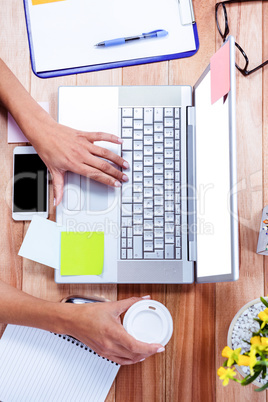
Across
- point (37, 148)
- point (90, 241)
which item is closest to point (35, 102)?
point (37, 148)

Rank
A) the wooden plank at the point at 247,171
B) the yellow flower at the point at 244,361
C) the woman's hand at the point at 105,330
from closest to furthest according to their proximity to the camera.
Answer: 1. the yellow flower at the point at 244,361
2. the woman's hand at the point at 105,330
3. the wooden plank at the point at 247,171

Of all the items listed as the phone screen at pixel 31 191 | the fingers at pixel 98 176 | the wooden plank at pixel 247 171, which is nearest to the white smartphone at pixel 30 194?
the phone screen at pixel 31 191

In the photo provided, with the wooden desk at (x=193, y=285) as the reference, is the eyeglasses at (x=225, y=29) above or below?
above

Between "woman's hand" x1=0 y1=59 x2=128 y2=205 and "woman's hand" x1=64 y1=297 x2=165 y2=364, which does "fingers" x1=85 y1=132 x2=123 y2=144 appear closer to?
"woman's hand" x1=0 y1=59 x2=128 y2=205

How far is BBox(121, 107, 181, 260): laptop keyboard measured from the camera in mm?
753

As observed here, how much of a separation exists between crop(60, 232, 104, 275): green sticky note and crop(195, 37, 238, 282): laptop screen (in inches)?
8.5

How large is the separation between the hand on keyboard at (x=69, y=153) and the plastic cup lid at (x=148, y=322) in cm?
27

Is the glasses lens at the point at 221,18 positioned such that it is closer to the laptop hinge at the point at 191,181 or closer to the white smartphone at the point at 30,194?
the laptop hinge at the point at 191,181

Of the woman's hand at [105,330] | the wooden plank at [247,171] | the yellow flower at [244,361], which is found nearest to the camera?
the yellow flower at [244,361]

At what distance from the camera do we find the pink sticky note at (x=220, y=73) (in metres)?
0.57

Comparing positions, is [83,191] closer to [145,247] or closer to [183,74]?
[145,247]

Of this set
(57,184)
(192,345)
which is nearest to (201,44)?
(57,184)

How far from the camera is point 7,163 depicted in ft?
2.71

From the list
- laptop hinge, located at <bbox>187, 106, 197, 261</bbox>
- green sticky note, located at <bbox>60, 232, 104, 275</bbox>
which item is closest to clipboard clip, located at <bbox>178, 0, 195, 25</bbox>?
laptop hinge, located at <bbox>187, 106, 197, 261</bbox>
